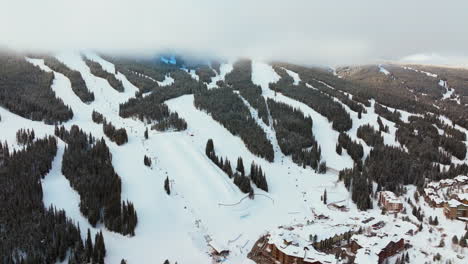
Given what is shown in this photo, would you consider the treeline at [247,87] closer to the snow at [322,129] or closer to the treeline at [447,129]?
the snow at [322,129]

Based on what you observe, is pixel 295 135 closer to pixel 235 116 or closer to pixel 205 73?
pixel 235 116

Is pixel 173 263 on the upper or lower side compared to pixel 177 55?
lower

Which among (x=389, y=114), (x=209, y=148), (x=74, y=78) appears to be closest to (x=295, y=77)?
(x=389, y=114)

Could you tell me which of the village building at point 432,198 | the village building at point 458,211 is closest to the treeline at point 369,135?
the village building at point 432,198

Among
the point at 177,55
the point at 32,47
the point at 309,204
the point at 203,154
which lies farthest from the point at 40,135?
the point at 177,55

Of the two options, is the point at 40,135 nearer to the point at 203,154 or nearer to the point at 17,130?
the point at 17,130
